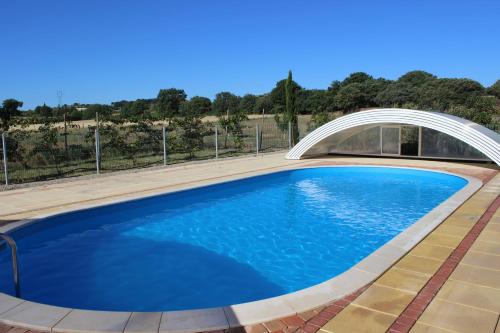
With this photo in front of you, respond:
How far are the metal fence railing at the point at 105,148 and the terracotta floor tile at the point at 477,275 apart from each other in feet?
36.2

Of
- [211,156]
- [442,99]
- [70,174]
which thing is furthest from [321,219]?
[442,99]

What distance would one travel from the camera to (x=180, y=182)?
38.0 feet

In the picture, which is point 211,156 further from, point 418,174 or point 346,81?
point 346,81

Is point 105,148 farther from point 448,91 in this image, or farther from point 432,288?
point 448,91

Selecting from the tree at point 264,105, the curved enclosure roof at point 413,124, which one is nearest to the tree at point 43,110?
the tree at point 264,105

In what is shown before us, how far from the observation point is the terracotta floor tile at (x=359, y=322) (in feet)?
10.8

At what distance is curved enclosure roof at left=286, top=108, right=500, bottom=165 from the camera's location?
40.6ft

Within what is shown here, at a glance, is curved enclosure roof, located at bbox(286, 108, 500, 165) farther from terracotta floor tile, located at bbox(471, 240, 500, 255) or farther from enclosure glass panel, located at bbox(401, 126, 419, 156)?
terracotta floor tile, located at bbox(471, 240, 500, 255)

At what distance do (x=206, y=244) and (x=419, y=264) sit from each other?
147 inches

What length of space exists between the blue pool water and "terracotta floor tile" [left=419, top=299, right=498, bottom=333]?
6.97 feet

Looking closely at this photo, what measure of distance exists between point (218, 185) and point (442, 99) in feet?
148

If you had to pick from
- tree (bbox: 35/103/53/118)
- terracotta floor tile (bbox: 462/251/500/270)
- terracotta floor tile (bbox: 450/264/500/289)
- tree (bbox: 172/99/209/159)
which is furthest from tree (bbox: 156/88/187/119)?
terracotta floor tile (bbox: 450/264/500/289)

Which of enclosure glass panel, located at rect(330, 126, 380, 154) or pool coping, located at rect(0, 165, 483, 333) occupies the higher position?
enclosure glass panel, located at rect(330, 126, 380, 154)

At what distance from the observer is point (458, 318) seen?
3.43 metres
